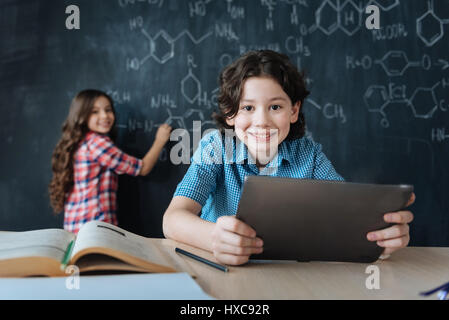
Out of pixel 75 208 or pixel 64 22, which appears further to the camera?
pixel 64 22

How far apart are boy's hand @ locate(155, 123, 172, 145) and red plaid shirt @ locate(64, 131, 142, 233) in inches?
7.2

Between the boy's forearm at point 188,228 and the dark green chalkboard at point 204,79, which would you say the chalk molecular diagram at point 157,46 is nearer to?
the dark green chalkboard at point 204,79

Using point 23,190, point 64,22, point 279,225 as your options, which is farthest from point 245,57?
point 23,190

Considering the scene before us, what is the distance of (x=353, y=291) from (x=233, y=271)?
21cm

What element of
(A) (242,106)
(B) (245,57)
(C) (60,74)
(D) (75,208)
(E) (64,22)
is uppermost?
(E) (64,22)

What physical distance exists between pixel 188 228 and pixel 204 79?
1.62m

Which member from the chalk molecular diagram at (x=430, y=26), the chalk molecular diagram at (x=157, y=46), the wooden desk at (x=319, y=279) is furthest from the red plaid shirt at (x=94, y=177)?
the chalk molecular diagram at (x=430, y=26)

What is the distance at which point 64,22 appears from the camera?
2.42m

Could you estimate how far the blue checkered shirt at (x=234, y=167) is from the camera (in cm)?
126

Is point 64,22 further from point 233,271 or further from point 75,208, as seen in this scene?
point 233,271

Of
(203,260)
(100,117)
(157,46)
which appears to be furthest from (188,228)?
(157,46)

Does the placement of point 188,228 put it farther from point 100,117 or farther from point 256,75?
point 100,117

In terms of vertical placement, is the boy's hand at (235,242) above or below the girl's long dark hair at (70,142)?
below

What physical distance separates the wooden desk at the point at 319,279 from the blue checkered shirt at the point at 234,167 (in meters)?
0.37
